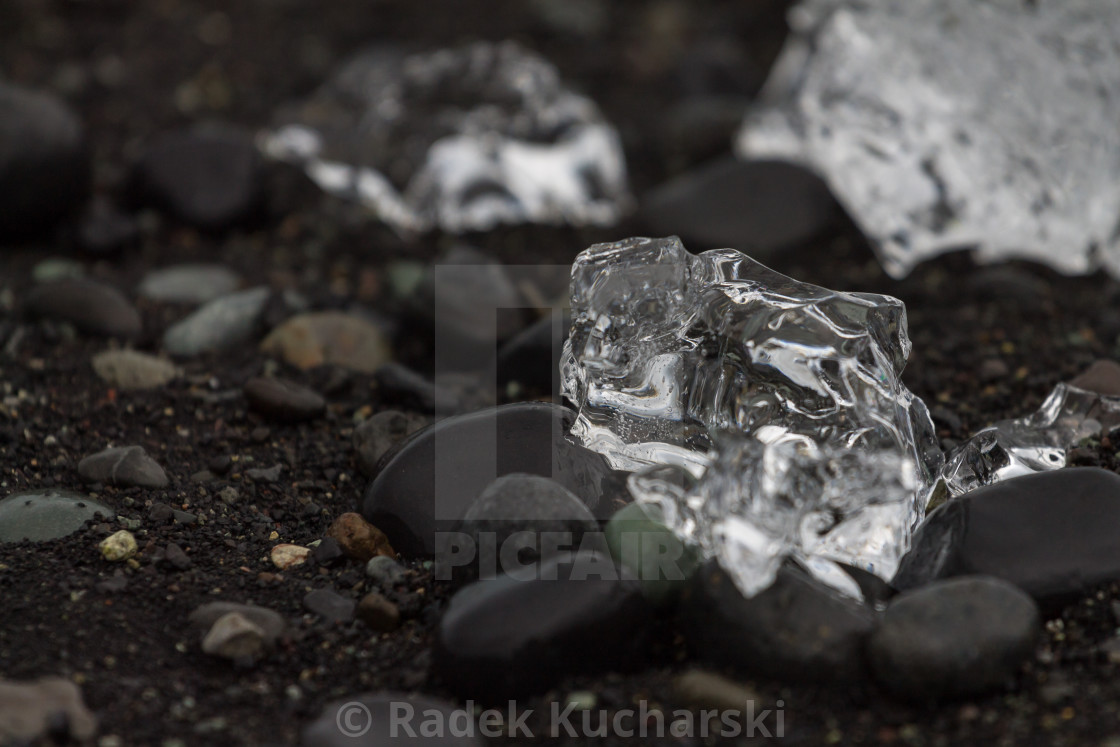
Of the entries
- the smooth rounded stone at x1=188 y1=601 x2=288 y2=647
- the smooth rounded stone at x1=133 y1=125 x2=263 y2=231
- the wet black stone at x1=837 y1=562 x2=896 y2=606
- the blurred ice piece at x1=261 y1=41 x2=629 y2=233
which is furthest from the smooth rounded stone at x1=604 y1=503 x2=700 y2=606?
the smooth rounded stone at x1=133 y1=125 x2=263 y2=231

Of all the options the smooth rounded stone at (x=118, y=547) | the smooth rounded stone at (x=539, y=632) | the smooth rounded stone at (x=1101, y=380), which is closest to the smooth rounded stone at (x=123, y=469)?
the smooth rounded stone at (x=118, y=547)

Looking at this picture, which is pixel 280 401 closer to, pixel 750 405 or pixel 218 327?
pixel 218 327

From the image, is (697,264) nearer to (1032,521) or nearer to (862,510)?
(862,510)

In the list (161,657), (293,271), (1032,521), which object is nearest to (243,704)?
(161,657)

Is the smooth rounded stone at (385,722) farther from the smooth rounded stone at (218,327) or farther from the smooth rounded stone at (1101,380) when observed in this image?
the smooth rounded stone at (1101,380)

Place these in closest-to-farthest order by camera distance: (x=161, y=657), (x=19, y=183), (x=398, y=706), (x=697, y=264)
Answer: (x=398, y=706) < (x=161, y=657) < (x=697, y=264) < (x=19, y=183)

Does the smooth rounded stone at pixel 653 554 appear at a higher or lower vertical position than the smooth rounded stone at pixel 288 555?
higher
